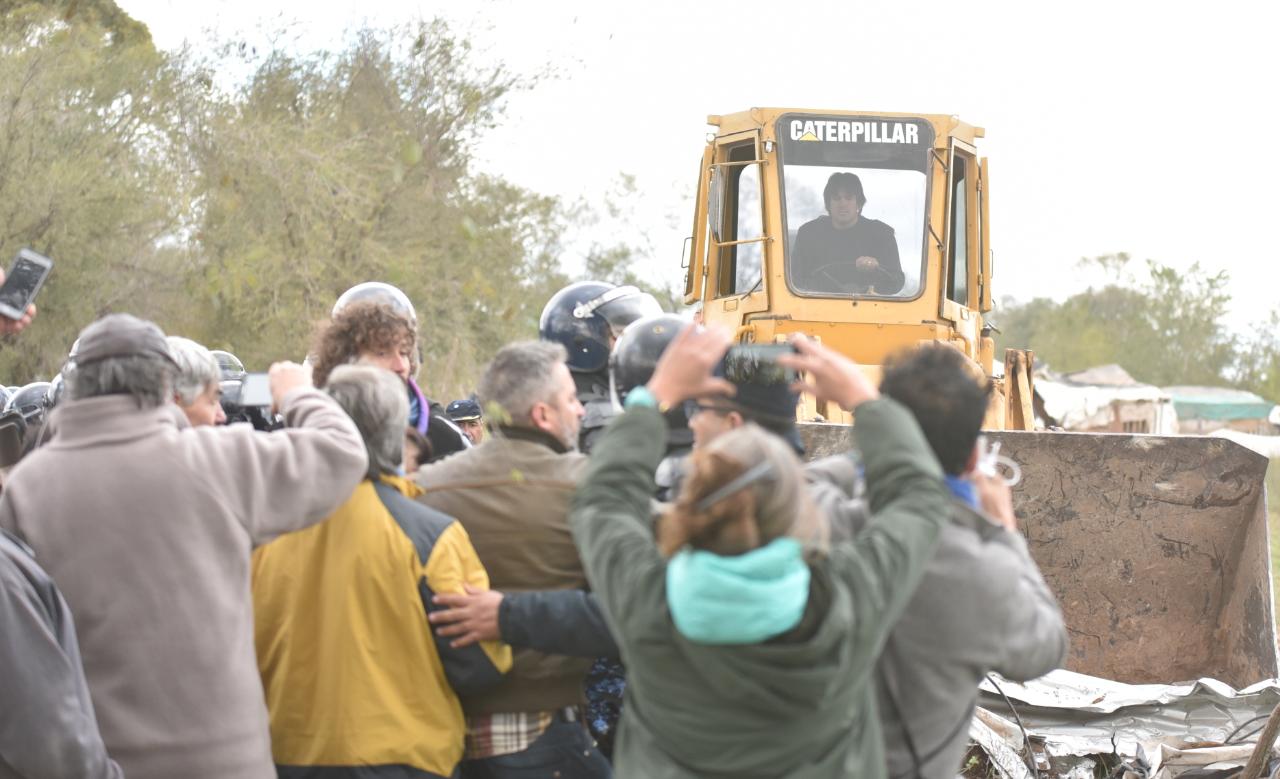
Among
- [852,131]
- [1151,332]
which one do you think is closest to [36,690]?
[852,131]

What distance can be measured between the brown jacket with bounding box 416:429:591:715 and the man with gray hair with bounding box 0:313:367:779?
1.52 feet

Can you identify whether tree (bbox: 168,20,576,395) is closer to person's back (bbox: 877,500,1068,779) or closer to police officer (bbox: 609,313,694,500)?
police officer (bbox: 609,313,694,500)

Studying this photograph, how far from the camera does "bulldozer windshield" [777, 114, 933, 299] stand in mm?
10477

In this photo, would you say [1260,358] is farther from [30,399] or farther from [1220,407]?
[30,399]

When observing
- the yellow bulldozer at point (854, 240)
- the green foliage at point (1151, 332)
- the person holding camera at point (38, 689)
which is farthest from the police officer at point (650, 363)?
the green foliage at point (1151, 332)

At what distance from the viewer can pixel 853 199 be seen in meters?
10.6

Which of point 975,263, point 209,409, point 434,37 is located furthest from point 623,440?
point 434,37

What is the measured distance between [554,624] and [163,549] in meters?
0.96

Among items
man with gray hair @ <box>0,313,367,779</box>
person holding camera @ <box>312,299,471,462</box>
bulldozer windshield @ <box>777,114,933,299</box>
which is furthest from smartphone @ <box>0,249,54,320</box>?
bulldozer windshield @ <box>777,114,933,299</box>

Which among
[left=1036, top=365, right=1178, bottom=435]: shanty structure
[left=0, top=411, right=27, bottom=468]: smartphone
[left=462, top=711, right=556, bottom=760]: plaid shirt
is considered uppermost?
[left=0, top=411, right=27, bottom=468]: smartphone

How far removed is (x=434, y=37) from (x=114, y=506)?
638 inches

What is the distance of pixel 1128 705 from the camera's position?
6848 mm

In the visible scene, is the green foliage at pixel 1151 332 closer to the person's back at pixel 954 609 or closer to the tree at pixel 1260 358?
the tree at pixel 1260 358

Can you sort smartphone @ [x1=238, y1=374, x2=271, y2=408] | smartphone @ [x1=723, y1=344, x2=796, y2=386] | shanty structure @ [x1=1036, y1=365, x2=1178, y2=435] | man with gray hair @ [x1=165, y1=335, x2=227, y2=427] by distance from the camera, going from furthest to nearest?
1. shanty structure @ [x1=1036, y1=365, x2=1178, y2=435]
2. man with gray hair @ [x1=165, y1=335, x2=227, y2=427]
3. smartphone @ [x1=238, y1=374, x2=271, y2=408]
4. smartphone @ [x1=723, y1=344, x2=796, y2=386]
